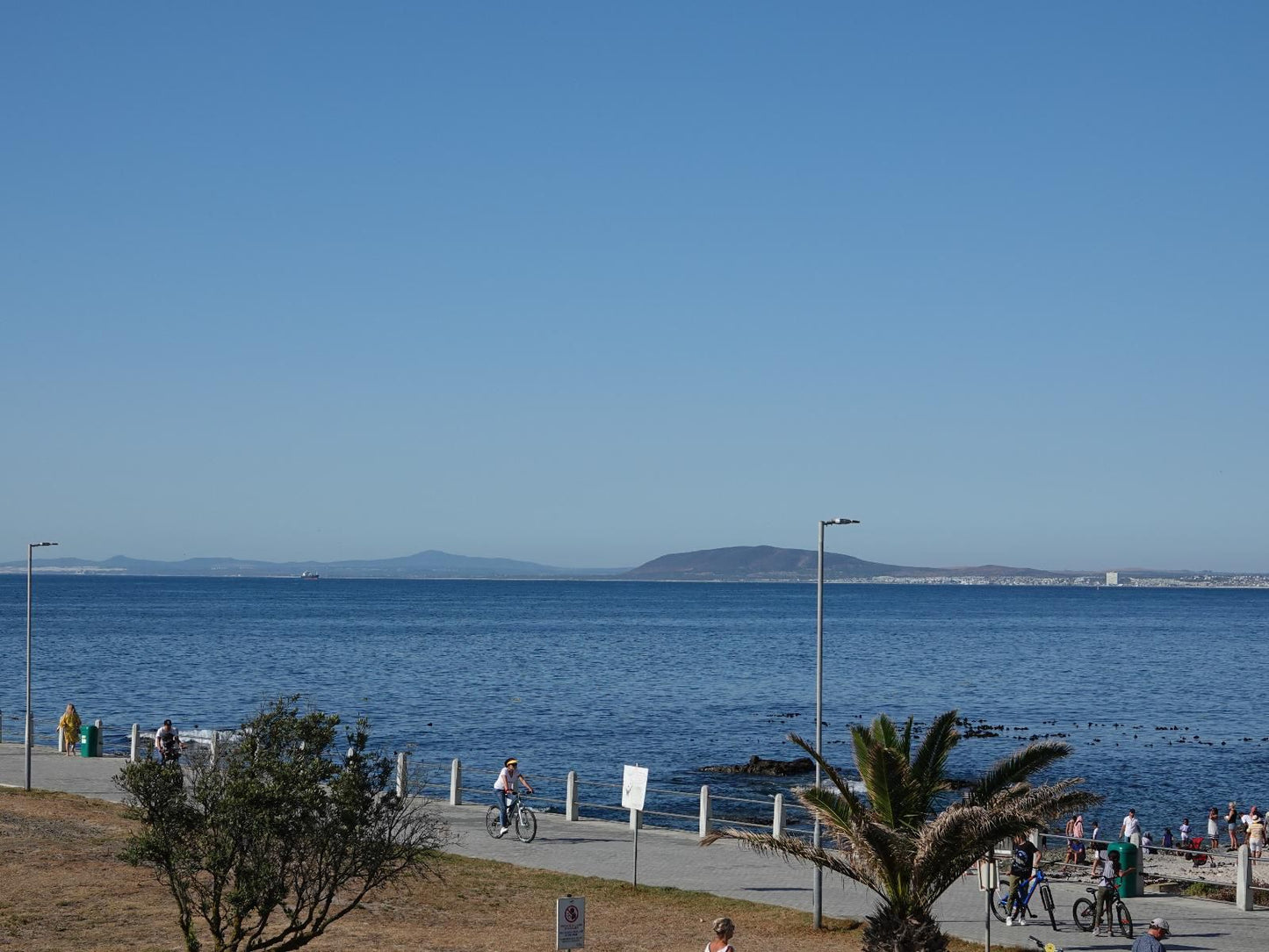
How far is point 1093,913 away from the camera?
21.7 meters

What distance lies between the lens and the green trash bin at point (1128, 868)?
23.2 meters

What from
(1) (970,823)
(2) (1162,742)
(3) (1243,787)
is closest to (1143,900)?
(1) (970,823)

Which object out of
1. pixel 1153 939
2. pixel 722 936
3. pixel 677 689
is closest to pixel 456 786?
pixel 722 936

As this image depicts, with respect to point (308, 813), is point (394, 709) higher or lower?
lower

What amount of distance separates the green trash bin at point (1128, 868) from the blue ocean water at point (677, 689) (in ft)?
47.8

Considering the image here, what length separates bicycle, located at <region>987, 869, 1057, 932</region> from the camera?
22141 millimetres

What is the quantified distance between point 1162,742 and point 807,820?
31.1 m

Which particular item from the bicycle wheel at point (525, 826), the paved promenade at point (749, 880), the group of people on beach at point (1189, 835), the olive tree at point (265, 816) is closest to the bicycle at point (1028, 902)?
the paved promenade at point (749, 880)

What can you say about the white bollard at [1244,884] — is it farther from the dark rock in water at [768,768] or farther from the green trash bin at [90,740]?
the dark rock in water at [768,768]

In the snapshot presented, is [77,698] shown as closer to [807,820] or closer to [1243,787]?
[807,820]

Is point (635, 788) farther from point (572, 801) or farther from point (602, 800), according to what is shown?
point (602, 800)

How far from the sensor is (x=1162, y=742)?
2579 inches

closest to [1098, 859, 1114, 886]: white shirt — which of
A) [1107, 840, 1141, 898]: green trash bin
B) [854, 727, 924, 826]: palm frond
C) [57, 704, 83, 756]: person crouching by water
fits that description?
[1107, 840, 1141, 898]: green trash bin

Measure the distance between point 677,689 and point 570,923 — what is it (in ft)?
231
